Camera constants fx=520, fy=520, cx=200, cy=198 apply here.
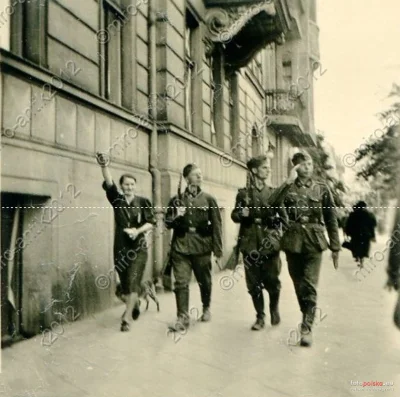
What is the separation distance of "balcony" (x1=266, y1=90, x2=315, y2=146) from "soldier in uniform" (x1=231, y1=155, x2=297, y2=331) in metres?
0.22

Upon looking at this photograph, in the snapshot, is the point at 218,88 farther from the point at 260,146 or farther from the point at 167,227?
the point at 167,227

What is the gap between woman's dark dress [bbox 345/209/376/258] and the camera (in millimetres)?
2881

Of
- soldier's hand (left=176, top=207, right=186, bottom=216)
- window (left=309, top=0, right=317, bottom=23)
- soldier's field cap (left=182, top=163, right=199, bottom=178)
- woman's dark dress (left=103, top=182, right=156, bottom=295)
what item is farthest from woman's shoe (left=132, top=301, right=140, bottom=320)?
window (left=309, top=0, right=317, bottom=23)

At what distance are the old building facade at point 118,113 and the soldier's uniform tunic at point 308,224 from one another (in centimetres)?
19

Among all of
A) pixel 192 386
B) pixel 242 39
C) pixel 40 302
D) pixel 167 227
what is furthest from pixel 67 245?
pixel 242 39

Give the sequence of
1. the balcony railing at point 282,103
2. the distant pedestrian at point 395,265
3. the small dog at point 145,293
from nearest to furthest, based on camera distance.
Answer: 1. the distant pedestrian at point 395,265
2. the balcony railing at point 282,103
3. the small dog at point 145,293

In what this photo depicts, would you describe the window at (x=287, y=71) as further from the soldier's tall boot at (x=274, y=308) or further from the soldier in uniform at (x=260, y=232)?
the soldier's tall boot at (x=274, y=308)

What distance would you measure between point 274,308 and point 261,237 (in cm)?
47

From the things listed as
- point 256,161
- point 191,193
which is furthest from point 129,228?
point 256,161

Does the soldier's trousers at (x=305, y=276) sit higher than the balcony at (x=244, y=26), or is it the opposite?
the balcony at (x=244, y=26)

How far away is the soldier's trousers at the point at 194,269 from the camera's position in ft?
10.9

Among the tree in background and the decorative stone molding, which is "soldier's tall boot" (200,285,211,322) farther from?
the decorative stone molding

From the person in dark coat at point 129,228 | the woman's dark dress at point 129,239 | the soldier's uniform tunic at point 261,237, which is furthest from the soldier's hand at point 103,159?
the soldier's uniform tunic at point 261,237

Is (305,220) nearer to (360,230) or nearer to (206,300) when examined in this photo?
(360,230)
